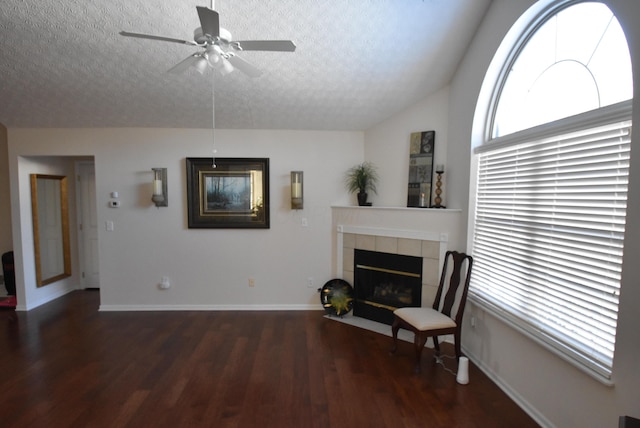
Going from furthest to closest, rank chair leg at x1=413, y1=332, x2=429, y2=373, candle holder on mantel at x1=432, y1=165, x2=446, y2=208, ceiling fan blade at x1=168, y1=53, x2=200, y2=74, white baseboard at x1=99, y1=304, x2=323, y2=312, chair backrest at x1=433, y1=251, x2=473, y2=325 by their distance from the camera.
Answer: white baseboard at x1=99, y1=304, x2=323, y2=312 < candle holder on mantel at x1=432, y1=165, x2=446, y2=208 < chair backrest at x1=433, y1=251, x2=473, y2=325 < chair leg at x1=413, y1=332, x2=429, y2=373 < ceiling fan blade at x1=168, y1=53, x2=200, y2=74

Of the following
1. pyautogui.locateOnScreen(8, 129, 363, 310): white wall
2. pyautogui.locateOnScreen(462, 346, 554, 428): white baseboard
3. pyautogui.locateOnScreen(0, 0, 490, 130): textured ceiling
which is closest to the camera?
pyautogui.locateOnScreen(462, 346, 554, 428): white baseboard

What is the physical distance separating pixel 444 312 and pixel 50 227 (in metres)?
5.28

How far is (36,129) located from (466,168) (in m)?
5.02

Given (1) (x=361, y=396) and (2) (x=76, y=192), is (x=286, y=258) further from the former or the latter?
(2) (x=76, y=192)

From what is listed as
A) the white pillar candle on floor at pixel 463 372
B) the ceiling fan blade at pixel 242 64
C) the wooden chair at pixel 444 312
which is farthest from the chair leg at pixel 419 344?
the ceiling fan blade at pixel 242 64

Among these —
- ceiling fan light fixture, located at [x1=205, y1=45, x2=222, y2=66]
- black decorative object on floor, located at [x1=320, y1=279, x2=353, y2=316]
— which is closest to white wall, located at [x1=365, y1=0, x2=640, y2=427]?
black decorative object on floor, located at [x1=320, y1=279, x2=353, y2=316]

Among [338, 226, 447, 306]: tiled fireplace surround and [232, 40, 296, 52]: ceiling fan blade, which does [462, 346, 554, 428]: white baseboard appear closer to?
[338, 226, 447, 306]: tiled fireplace surround

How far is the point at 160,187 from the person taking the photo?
3.77m

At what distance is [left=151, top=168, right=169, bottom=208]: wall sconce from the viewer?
3746mm

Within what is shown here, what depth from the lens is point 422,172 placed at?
137 inches

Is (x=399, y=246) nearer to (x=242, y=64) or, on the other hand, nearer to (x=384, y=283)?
(x=384, y=283)

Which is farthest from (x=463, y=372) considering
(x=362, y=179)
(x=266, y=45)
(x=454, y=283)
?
(x=266, y=45)

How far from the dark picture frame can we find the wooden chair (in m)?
2.09

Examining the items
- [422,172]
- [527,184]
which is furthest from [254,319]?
[527,184]
